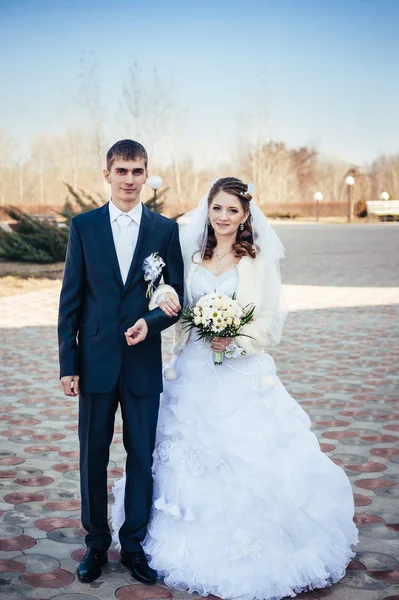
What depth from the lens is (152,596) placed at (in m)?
3.26

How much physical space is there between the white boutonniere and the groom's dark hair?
417mm

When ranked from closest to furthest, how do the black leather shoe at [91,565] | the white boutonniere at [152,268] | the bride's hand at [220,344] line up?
the white boutonniere at [152,268] < the black leather shoe at [91,565] < the bride's hand at [220,344]

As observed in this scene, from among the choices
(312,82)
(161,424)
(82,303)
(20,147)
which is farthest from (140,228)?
(312,82)

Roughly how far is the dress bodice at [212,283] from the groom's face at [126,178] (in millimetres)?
542

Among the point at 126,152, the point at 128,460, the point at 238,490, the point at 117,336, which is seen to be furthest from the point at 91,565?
the point at 126,152

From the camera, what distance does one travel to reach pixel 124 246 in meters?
3.39

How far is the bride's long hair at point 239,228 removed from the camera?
12.0ft

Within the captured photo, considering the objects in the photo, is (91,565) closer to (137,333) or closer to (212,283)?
(137,333)

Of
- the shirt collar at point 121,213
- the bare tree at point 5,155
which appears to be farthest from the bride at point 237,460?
the bare tree at point 5,155

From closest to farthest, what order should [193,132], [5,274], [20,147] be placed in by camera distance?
[5,274] < [20,147] < [193,132]

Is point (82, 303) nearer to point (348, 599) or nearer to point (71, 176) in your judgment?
point (348, 599)

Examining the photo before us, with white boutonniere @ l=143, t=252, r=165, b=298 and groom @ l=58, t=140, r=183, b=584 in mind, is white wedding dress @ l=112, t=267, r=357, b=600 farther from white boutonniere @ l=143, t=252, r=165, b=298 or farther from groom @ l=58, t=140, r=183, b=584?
white boutonniere @ l=143, t=252, r=165, b=298

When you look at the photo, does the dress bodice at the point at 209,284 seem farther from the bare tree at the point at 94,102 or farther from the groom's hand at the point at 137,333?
the bare tree at the point at 94,102

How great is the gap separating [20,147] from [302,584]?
4893cm
